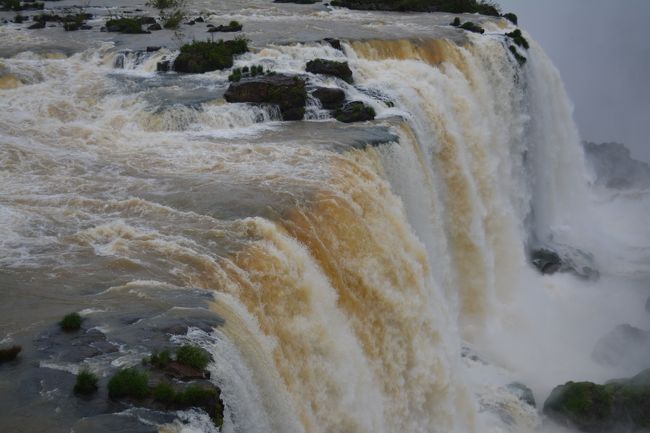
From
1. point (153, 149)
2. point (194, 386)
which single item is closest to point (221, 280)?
point (194, 386)

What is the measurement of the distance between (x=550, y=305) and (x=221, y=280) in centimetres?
1461

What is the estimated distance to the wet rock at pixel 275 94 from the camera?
17891 mm

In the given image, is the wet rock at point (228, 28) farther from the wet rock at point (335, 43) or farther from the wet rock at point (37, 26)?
the wet rock at point (37, 26)

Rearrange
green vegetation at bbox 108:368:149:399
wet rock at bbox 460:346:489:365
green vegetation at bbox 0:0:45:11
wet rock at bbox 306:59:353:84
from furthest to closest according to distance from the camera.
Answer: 1. green vegetation at bbox 0:0:45:11
2. wet rock at bbox 306:59:353:84
3. wet rock at bbox 460:346:489:365
4. green vegetation at bbox 108:368:149:399

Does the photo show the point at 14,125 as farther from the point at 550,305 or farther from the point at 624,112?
the point at 624,112

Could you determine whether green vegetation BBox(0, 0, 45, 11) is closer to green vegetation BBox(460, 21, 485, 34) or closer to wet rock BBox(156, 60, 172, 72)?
wet rock BBox(156, 60, 172, 72)

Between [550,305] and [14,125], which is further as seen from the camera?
[550,305]

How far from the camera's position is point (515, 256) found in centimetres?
2142

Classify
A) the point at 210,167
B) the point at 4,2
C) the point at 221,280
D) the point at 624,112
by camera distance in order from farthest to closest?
1. the point at 624,112
2. the point at 4,2
3. the point at 210,167
4. the point at 221,280

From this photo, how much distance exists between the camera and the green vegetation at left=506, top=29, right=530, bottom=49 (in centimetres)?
2912

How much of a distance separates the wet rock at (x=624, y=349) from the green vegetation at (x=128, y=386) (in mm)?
14441

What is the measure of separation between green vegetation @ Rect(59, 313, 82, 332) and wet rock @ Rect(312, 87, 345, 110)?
11704 millimetres

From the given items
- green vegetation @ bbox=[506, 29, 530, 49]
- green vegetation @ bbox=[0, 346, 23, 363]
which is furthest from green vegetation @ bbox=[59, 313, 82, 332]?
green vegetation @ bbox=[506, 29, 530, 49]

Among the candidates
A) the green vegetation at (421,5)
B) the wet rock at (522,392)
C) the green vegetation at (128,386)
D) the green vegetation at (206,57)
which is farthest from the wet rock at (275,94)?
the green vegetation at (421,5)
